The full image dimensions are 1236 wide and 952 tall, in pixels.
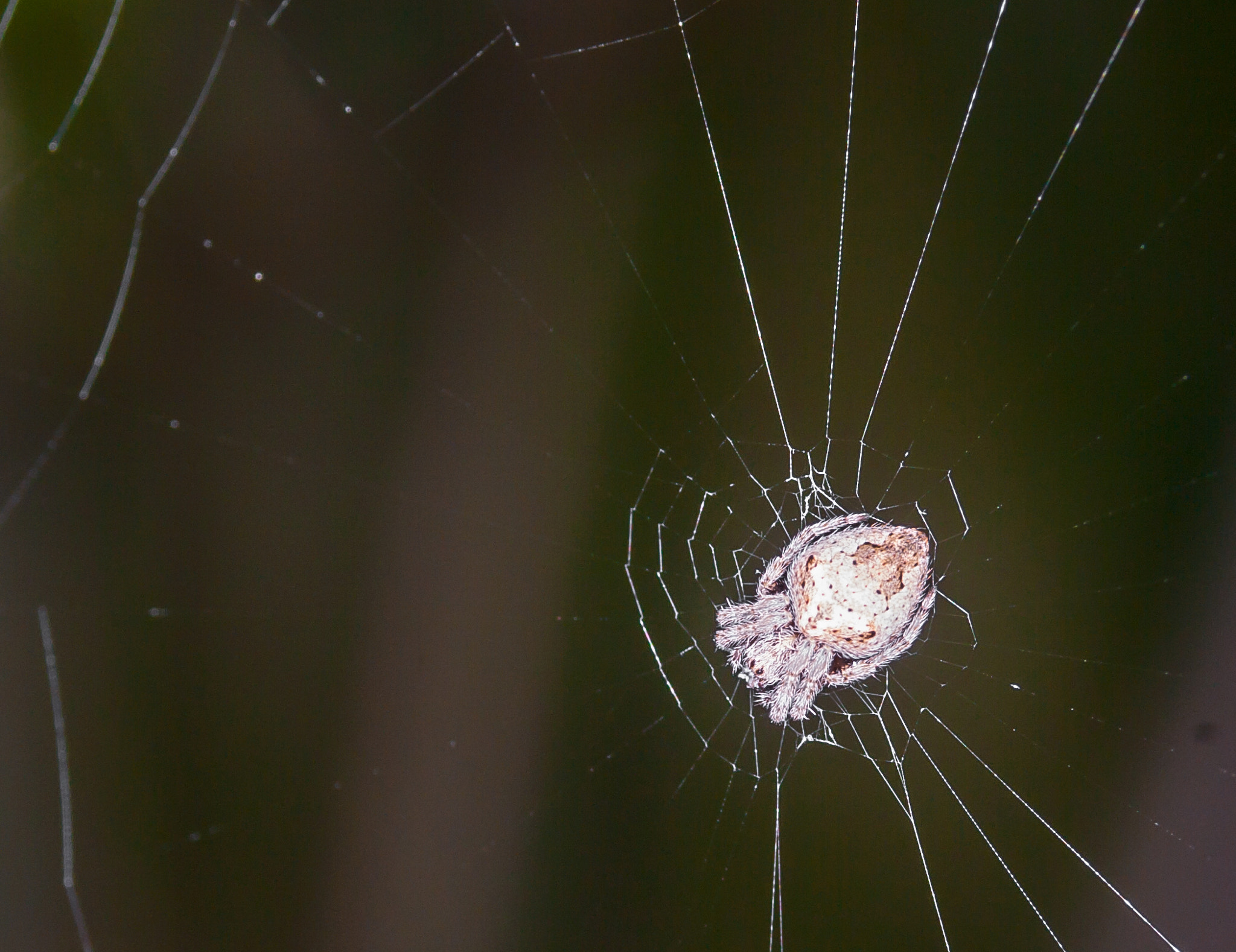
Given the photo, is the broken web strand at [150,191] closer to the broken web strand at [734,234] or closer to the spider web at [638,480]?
the spider web at [638,480]

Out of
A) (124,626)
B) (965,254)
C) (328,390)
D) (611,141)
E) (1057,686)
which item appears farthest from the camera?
(1057,686)

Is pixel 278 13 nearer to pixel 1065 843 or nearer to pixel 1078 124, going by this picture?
pixel 1078 124

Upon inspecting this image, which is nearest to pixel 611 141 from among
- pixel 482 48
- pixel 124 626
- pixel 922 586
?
pixel 482 48

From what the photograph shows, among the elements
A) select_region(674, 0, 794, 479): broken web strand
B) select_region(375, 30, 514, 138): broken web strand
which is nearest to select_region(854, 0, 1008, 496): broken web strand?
select_region(674, 0, 794, 479): broken web strand

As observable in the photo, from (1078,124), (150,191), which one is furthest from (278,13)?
(1078,124)

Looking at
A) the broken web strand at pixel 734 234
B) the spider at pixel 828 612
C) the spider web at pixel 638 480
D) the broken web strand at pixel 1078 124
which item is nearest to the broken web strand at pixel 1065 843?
the spider web at pixel 638 480

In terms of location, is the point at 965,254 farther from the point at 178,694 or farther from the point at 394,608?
the point at 178,694
